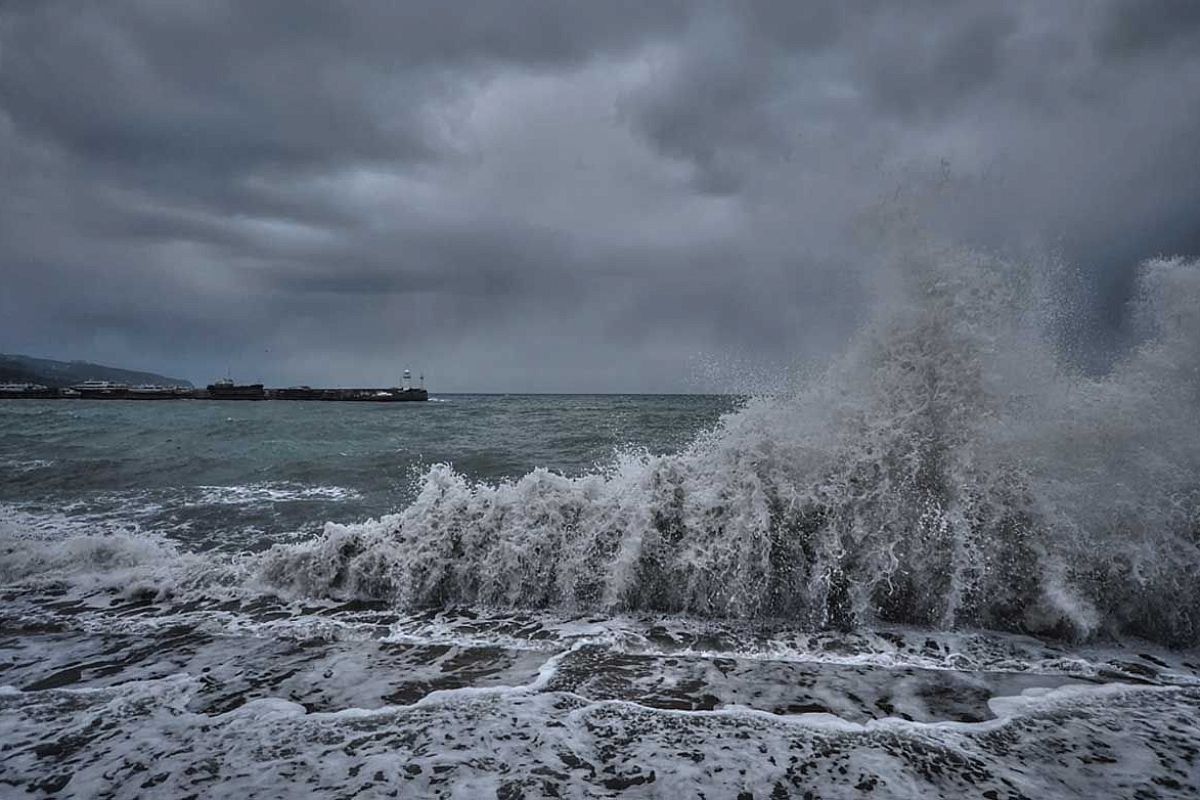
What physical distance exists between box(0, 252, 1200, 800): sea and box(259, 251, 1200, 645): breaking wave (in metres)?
0.03

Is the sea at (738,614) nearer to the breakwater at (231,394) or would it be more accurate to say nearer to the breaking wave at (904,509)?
the breaking wave at (904,509)

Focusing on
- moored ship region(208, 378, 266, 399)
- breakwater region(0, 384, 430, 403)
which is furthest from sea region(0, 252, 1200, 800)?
moored ship region(208, 378, 266, 399)

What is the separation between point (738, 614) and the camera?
16.8 ft

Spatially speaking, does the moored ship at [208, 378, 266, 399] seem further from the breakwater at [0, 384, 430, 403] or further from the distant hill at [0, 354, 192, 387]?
the distant hill at [0, 354, 192, 387]

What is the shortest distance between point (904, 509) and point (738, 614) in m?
1.96

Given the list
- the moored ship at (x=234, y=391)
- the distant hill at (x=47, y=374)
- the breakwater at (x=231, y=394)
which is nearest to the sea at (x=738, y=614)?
the breakwater at (x=231, y=394)

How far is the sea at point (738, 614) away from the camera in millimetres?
2922

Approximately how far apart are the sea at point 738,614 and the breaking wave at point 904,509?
0.09 ft

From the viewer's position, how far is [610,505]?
631 cm

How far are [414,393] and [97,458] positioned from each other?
67008 millimetres

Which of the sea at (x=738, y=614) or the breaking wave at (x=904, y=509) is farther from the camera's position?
the breaking wave at (x=904, y=509)

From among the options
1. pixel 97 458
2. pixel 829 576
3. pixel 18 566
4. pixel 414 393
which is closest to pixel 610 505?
pixel 829 576

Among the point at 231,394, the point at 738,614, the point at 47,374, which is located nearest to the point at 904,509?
the point at 738,614

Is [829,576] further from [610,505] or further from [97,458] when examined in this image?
[97,458]
